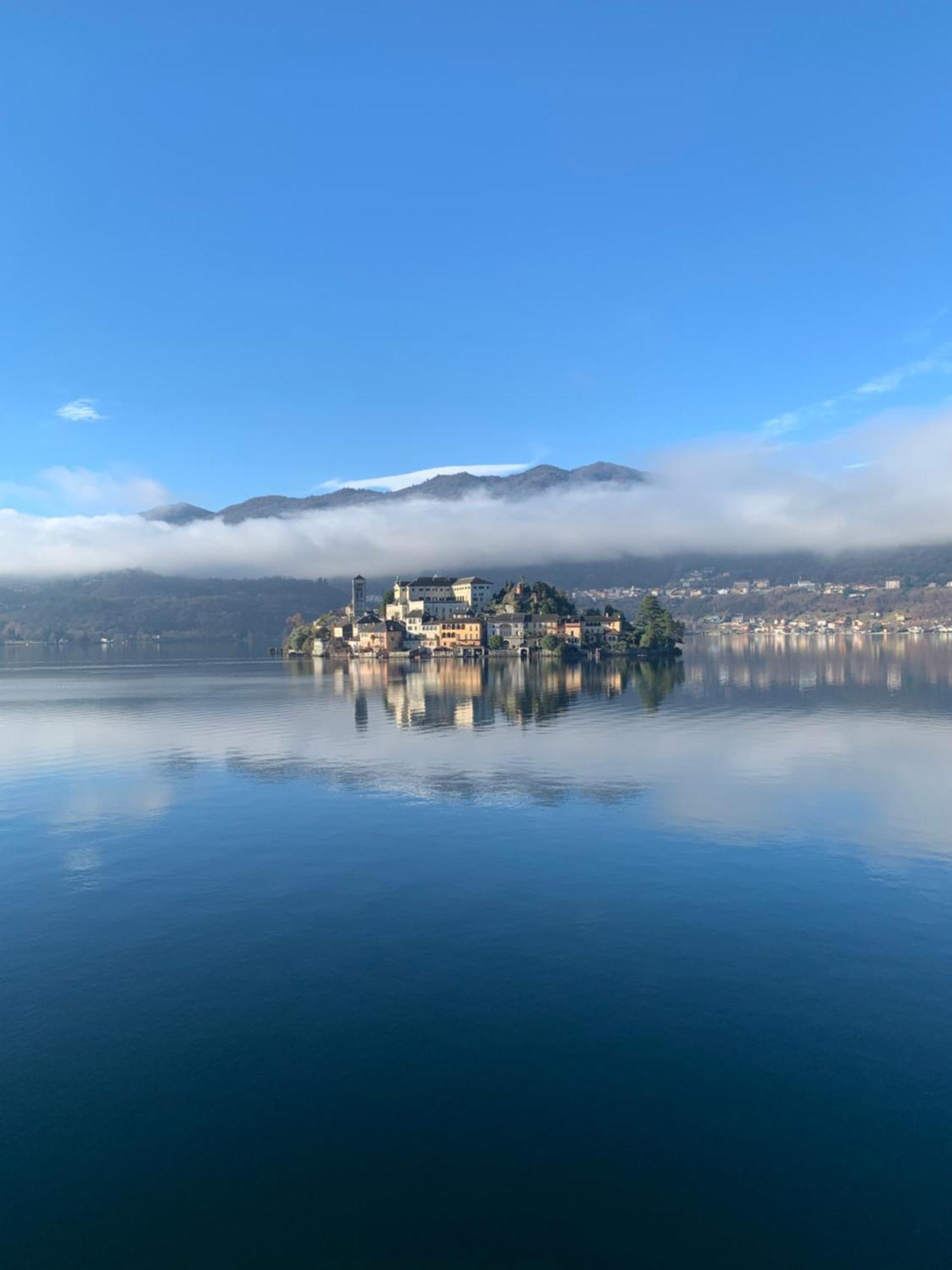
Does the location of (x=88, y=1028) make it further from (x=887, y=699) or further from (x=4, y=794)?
(x=887, y=699)

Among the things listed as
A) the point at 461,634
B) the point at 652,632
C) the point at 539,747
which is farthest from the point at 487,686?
the point at 461,634

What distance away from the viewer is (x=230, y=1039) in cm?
1750

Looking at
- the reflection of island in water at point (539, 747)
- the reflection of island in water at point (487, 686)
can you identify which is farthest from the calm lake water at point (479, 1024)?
the reflection of island in water at point (487, 686)

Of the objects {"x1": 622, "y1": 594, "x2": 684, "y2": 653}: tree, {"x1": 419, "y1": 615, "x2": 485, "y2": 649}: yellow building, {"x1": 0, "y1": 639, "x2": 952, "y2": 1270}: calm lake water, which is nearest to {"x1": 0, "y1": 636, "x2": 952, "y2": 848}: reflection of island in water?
{"x1": 0, "y1": 639, "x2": 952, "y2": 1270}: calm lake water

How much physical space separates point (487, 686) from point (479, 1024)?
89.1 meters

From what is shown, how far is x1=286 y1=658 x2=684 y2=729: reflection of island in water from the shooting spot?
7662cm

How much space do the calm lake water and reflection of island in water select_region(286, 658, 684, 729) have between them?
3289 cm

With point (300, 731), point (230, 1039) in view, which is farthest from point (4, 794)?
point (230, 1039)

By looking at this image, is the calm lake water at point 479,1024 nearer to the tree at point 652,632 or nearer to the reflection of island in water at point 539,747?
the reflection of island in water at point 539,747

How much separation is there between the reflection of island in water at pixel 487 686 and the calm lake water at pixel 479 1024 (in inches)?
1295

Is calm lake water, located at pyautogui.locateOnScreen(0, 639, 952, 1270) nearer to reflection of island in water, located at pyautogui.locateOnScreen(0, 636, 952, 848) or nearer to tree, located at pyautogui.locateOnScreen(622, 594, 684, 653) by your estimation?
reflection of island in water, located at pyautogui.locateOnScreen(0, 636, 952, 848)

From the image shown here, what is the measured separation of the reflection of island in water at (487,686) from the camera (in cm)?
7662

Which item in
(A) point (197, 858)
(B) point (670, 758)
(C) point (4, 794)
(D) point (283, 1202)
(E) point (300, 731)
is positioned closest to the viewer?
(D) point (283, 1202)

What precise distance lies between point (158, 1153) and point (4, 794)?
3596cm
